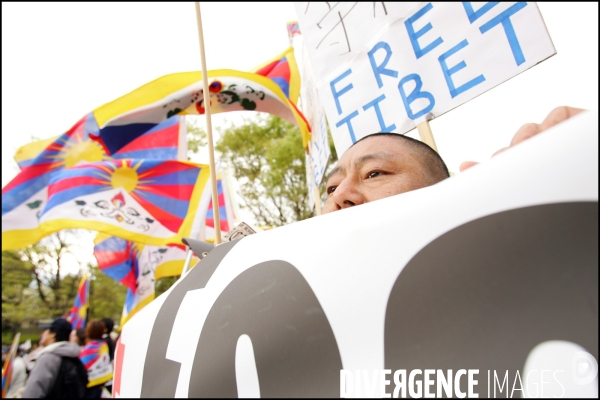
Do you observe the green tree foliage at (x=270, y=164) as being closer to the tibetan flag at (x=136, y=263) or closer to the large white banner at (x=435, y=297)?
the tibetan flag at (x=136, y=263)

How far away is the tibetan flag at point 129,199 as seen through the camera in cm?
424

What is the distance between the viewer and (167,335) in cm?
93

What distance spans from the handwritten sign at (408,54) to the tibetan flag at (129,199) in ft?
9.42

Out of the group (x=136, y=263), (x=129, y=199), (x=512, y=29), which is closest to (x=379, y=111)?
(x=512, y=29)

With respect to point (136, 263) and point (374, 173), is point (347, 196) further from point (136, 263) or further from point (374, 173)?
point (136, 263)

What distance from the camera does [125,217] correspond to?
14.5 ft

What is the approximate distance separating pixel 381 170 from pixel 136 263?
604 centimetres

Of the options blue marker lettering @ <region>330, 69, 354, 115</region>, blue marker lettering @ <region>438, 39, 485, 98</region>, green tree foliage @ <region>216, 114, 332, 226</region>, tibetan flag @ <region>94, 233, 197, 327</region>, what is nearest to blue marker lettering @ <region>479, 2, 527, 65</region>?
blue marker lettering @ <region>438, 39, 485, 98</region>

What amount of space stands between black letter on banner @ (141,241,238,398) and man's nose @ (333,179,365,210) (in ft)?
1.61

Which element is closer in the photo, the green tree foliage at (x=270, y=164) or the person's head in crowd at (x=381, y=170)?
the person's head in crowd at (x=381, y=170)

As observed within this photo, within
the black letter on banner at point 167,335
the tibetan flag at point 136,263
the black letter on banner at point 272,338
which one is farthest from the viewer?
the tibetan flag at point 136,263

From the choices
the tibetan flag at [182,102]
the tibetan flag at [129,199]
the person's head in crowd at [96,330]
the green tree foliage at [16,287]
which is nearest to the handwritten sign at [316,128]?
the tibetan flag at [182,102]

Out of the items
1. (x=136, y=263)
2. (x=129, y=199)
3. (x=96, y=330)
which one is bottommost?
(x=96, y=330)

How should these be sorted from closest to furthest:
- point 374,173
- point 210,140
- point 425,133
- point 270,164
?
1. point 374,173
2. point 210,140
3. point 425,133
4. point 270,164
